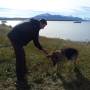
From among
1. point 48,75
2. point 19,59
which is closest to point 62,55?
point 48,75

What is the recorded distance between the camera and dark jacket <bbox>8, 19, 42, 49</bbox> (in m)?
8.04

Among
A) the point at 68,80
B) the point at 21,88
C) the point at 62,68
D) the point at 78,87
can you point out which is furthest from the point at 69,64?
the point at 21,88

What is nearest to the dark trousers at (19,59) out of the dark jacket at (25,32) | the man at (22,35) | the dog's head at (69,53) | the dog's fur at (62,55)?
the man at (22,35)

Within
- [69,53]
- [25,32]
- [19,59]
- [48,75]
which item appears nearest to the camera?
[25,32]

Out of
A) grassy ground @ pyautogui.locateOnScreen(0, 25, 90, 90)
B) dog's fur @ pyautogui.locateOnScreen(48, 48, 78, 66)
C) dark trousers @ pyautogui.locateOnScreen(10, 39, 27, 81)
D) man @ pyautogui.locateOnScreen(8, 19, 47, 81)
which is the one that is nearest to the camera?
grassy ground @ pyautogui.locateOnScreen(0, 25, 90, 90)

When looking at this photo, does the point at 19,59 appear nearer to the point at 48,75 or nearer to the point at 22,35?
the point at 22,35

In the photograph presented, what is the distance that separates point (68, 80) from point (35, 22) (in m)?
1.76

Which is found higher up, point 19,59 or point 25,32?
point 25,32

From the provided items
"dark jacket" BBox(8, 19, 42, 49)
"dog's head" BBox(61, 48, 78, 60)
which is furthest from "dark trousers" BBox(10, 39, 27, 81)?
"dog's head" BBox(61, 48, 78, 60)

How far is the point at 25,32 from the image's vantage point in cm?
811

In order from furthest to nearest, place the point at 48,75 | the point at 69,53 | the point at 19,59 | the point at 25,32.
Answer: the point at 69,53 < the point at 48,75 < the point at 19,59 < the point at 25,32

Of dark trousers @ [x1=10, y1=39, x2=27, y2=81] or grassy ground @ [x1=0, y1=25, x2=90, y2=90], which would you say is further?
dark trousers @ [x1=10, y1=39, x2=27, y2=81]

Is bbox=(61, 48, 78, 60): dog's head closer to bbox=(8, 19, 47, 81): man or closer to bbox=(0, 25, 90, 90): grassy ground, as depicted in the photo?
bbox=(0, 25, 90, 90): grassy ground

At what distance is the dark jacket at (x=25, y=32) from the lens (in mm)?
8039
